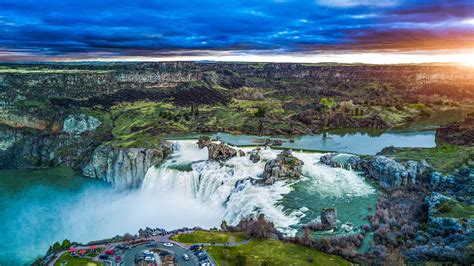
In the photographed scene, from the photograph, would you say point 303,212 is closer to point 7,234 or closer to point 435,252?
point 435,252

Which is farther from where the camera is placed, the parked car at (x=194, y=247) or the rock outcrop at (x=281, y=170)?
the rock outcrop at (x=281, y=170)

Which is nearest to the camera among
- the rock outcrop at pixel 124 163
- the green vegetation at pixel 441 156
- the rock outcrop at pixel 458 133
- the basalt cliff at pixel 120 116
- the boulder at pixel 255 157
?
the green vegetation at pixel 441 156

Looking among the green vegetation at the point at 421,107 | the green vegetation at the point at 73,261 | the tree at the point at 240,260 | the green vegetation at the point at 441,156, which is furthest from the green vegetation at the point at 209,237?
the green vegetation at the point at 421,107

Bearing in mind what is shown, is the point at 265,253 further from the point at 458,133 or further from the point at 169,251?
the point at 458,133

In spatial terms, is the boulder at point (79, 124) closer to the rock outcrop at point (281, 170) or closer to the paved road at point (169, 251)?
the rock outcrop at point (281, 170)

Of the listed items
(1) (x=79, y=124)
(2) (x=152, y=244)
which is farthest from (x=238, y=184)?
(1) (x=79, y=124)

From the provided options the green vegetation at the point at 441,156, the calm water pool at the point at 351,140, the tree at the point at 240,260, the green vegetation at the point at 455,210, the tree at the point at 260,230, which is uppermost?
the green vegetation at the point at 441,156

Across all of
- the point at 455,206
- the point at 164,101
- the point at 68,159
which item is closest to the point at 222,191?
the point at 455,206

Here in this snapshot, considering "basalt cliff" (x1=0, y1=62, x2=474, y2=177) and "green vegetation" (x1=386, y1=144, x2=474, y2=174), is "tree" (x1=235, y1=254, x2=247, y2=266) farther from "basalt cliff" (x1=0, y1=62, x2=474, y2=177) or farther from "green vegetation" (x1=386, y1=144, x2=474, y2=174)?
"basalt cliff" (x1=0, y1=62, x2=474, y2=177)
